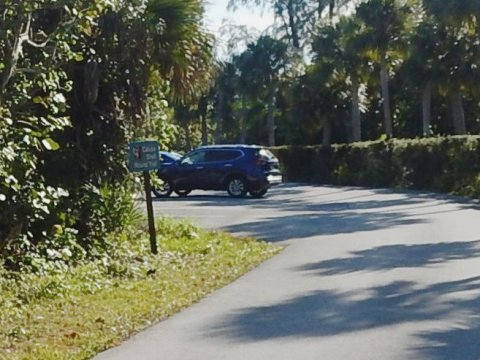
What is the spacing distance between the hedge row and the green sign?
18475 millimetres

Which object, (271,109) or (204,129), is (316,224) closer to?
(271,109)

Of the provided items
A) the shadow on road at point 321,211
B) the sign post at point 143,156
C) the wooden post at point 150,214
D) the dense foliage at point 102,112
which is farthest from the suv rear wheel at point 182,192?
the sign post at point 143,156

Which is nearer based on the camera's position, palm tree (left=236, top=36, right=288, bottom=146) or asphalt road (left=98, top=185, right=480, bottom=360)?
asphalt road (left=98, top=185, right=480, bottom=360)

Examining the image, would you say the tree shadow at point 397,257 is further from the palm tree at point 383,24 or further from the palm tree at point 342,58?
the palm tree at point 342,58

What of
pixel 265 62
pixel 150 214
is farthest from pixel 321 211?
pixel 265 62

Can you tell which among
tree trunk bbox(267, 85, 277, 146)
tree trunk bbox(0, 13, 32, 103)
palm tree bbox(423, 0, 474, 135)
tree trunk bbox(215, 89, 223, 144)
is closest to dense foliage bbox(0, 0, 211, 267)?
tree trunk bbox(0, 13, 32, 103)

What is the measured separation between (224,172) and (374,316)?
73.6 ft

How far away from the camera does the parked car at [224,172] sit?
105 feet

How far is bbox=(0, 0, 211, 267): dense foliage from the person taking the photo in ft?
42.2

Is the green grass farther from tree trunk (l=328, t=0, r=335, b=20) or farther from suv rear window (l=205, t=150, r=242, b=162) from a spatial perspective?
tree trunk (l=328, t=0, r=335, b=20)

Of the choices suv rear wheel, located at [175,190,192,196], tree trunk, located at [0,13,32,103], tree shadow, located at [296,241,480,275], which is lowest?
tree shadow, located at [296,241,480,275]

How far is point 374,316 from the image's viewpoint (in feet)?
33.2

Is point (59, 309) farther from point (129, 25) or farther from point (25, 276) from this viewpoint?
point (129, 25)

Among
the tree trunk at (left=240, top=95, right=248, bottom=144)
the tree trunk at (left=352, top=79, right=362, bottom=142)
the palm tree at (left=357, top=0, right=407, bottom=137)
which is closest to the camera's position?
the palm tree at (left=357, top=0, right=407, bottom=137)
